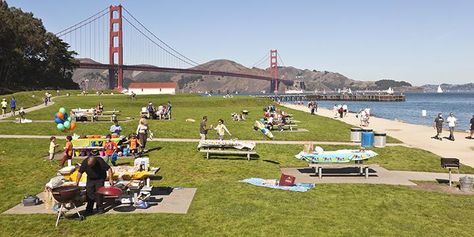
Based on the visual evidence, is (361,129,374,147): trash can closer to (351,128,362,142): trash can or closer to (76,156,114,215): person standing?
(351,128,362,142): trash can

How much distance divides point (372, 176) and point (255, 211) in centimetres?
633

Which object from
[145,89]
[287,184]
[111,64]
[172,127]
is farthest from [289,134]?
[111,64]

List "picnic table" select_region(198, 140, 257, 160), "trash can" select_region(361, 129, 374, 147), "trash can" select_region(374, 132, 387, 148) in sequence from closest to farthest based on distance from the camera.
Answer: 1. "picnic table" select_region(198, 140, 257, 160)
2. "trash can" select_region(361, 129, 374, 147)
3. "trash can" select_region(374, 132, 387, 148)

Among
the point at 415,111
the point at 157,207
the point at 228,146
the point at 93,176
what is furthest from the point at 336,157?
the point at 415,111

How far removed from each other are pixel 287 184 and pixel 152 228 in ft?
17.2

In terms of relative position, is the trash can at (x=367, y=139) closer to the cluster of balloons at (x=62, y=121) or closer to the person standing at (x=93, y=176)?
the cluster of balloons at (x=62, y=121)

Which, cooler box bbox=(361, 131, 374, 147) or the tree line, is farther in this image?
the tree line

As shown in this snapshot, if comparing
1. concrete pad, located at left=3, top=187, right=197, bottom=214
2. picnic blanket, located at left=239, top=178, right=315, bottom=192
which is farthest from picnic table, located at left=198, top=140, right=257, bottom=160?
concrete pad, located at left=3, top=187, right=197, bottom=214

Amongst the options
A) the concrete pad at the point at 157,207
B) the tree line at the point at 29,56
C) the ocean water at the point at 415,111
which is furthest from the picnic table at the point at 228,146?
the tree line at the point at 29,56

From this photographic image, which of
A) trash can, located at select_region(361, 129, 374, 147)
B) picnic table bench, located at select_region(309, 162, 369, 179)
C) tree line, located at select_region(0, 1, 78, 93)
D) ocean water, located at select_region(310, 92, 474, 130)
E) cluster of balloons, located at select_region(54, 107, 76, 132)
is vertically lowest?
ocean water, located at select_region(310, 92, 474, 130)

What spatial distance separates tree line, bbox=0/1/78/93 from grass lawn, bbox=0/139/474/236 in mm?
57777

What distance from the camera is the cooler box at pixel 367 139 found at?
20.7 metres

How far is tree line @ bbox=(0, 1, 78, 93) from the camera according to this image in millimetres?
70562

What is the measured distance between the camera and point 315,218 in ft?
32.3
